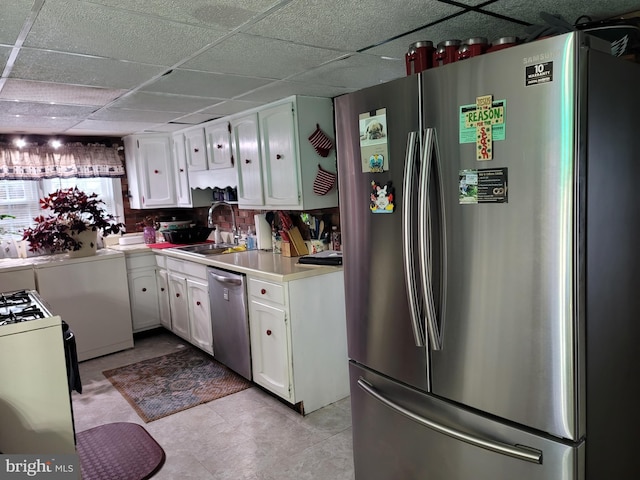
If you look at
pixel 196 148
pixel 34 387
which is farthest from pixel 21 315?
pixel 196 148

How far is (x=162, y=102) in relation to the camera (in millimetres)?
3238

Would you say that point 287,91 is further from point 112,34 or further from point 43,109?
point 43,109

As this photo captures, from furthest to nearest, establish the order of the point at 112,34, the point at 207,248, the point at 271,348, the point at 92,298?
1. the point at 207,248
2. the point at 92,298
3. the point at 271,348
4. the point at 112,34

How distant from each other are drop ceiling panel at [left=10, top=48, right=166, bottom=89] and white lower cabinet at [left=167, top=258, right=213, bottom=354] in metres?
1.62

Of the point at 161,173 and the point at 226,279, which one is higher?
the point at 161,173

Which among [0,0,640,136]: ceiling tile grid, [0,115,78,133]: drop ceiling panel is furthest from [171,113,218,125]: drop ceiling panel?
[0,115,78,133]: drop ceiling panel

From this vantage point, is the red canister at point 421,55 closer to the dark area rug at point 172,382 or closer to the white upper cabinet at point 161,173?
the dark area rug at point 172,382

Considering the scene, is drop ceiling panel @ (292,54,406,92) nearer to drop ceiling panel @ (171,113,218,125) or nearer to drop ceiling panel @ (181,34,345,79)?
drop ceiling panel @ (181,34,345,79)

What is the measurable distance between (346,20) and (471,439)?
159 cm

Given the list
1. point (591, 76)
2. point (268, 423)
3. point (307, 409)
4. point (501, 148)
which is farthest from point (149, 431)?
point (591, 76)

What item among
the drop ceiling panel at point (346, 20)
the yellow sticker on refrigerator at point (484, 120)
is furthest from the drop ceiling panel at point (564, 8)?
the yellow sticker on refrigerator at point (484, 120)

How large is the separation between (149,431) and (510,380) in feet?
7.42

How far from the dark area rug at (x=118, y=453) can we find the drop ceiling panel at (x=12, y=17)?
2.09m

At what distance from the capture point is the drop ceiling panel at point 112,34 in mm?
1688
